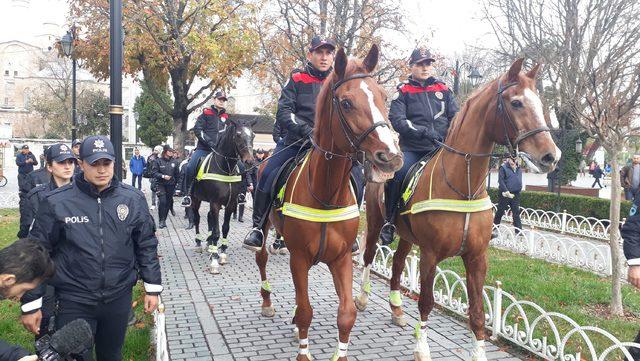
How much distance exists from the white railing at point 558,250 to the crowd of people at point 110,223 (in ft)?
17.5

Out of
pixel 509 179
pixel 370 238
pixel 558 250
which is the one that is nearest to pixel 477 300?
pixel 370 238

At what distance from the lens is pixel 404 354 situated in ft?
17.8

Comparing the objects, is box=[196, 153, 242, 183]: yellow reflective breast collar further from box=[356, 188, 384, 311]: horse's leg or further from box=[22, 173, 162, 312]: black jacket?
box=[22, 173, 162, 312]: black jacket

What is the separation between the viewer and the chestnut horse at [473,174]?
4.31 meters

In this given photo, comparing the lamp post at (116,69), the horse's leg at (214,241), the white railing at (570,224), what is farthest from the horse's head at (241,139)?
the white railing at (570,224)

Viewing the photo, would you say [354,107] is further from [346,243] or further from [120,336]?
[120,336]

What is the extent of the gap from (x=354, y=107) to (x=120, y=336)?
2.56m

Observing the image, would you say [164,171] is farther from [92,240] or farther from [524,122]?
[524,122]

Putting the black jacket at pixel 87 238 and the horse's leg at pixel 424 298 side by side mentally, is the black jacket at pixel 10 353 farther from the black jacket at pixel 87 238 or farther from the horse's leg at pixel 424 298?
the horse's leg at pixel 424 298

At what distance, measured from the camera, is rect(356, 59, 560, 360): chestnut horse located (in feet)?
14.1

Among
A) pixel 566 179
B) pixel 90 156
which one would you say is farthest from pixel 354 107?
pixel 566 179

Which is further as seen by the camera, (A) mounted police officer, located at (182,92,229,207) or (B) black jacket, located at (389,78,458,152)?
(A) mounted police officer, located at (182,92,229,207)

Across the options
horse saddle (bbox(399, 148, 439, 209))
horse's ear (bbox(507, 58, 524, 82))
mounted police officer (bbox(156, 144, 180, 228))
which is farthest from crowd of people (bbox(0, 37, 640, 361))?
mounted police officer (bbox(156, 144, 180, 228))

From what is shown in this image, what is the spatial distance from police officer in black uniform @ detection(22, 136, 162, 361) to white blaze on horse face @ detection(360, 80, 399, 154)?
192 cm
